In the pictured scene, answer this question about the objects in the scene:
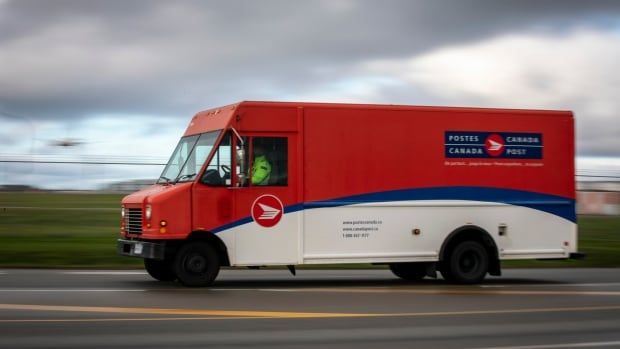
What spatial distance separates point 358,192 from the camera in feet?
52.6

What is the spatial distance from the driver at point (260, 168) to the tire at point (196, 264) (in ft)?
4.46

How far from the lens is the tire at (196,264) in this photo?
1512 centimetres

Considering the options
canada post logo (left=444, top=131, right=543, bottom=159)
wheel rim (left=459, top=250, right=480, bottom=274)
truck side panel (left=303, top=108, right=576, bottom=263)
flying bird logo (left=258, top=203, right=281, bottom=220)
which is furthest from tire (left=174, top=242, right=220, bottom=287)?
canada post logo (left=444, top=131, right=543, bottom=159)

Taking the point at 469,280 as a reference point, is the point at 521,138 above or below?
above

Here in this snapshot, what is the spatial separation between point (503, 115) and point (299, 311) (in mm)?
A: 6651

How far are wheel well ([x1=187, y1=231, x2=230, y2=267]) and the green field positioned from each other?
582cm

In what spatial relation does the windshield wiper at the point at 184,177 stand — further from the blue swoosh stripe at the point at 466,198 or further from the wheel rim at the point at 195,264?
the wheel rim at the point at 195,264

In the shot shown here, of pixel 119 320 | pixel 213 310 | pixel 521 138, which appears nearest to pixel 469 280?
pixel 521 138

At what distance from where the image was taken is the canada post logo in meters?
16.7

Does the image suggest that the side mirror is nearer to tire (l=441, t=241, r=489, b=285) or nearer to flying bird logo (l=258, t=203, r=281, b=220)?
flying bird logo (l=258, t=203, r=281, b=220)

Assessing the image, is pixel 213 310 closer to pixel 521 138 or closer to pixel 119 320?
pixel 119 320

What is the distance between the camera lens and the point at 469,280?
16688 mm

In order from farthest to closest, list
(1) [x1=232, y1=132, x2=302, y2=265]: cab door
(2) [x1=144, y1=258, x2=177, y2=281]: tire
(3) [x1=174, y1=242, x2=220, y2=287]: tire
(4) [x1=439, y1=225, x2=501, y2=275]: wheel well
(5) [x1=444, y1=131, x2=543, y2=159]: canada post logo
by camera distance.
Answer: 1. (5) [x1=444, y1=131, x2=543, y2=159]: canada post logo
2. (4) [x1=439, y1=225, x2=501, y2=275]: wheel well
3. (2) [x1=144, y1=258, x2=177, y2=281]: tire
4. (1) [x1=232, y1=132, x2=302, y2=265]: cab door
5. (3) [x1=174, y1=242, x2=220, y2=287]: tire

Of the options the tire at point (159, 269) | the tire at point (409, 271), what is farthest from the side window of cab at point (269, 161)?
the tire at point (409, 271)
